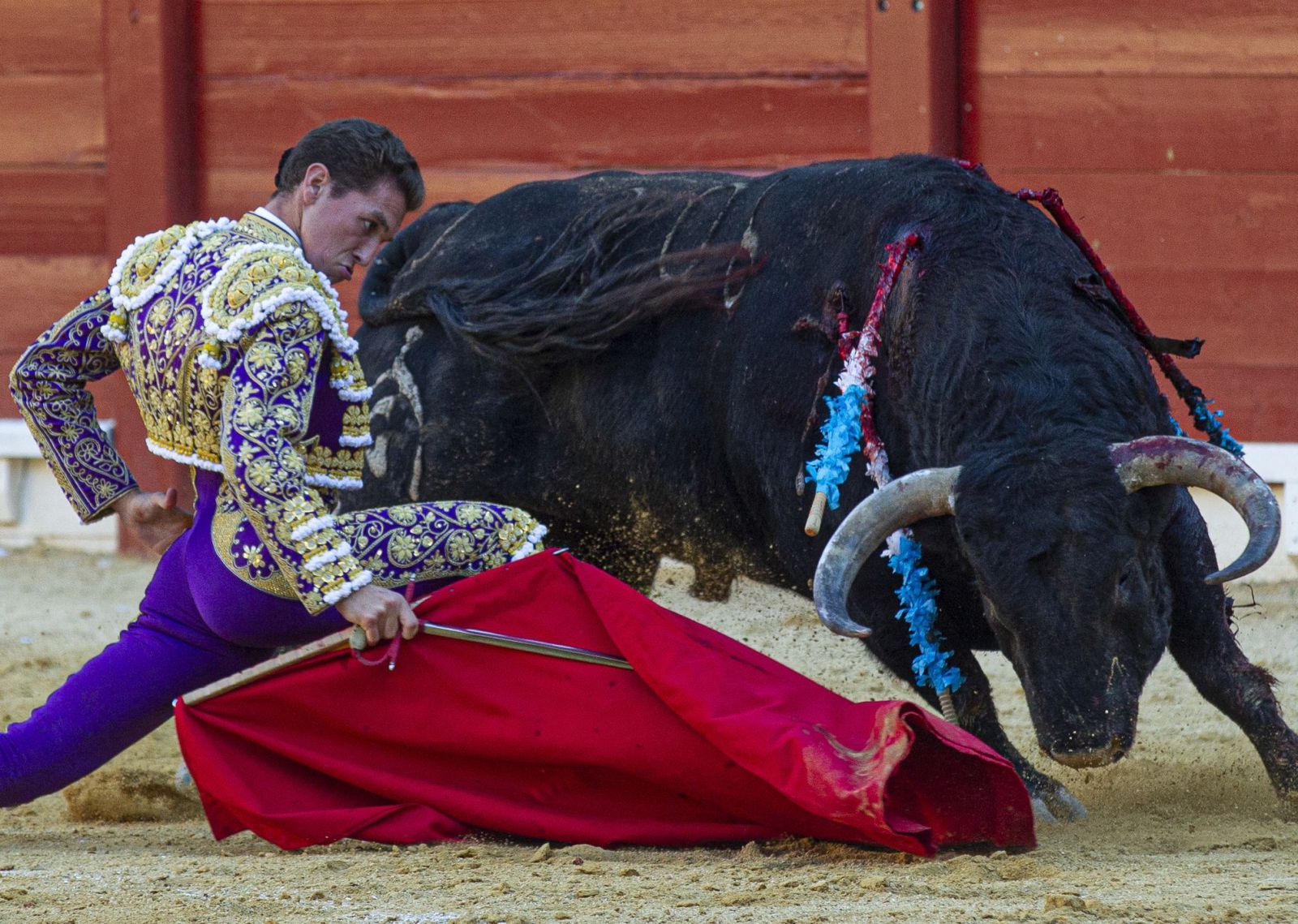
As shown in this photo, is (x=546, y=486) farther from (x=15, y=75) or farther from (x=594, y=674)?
(x=15, y=75)

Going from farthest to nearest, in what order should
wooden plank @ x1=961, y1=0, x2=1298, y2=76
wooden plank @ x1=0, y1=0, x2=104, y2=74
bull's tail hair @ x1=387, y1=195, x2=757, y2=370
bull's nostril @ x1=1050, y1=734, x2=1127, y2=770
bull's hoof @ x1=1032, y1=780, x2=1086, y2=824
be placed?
wooden plank @ x1=0, y1=0, x2=104, y2=74 < wooden plank @ x1=961, y1=0, x2=1298, y2=76 < bull's tail hair @ x1=387, y1=195, x2=757, y2=370 < bull's hoof @ x1=1032, y1=780, x2=1086, y2=824 < bull's nostril @ x1=1050, y1=734, x2=1127, y2=770

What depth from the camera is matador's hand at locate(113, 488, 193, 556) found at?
305 cm

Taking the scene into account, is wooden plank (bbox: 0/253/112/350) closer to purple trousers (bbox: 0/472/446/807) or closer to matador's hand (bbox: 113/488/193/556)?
matador's hand (bbox: 113/488/193/556)

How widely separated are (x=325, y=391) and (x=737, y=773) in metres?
0.89

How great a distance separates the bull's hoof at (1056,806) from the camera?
3.16 metres

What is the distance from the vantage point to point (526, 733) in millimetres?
2801

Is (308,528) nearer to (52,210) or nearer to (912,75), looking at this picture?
(912,75)

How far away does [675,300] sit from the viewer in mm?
3701

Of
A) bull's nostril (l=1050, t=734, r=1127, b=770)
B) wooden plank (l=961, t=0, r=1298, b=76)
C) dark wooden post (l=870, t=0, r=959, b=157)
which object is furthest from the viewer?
dark wooden post (l=870, t=0, r=959, b=157)

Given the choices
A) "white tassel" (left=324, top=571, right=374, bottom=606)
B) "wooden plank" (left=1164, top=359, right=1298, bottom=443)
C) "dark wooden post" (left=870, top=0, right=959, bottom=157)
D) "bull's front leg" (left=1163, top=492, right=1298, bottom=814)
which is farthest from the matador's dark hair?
"wooden plank" (left=1164, top=359, right=1298, bottom=443)

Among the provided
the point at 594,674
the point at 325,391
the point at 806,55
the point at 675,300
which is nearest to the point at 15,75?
the point at 806,55

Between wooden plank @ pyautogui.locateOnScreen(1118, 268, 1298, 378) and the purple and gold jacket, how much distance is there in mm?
3392

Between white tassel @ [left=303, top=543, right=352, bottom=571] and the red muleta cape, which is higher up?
white tassel @ [left=303, top=543, right=352, bottom=571]

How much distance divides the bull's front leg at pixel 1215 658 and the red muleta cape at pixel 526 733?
688 mm
